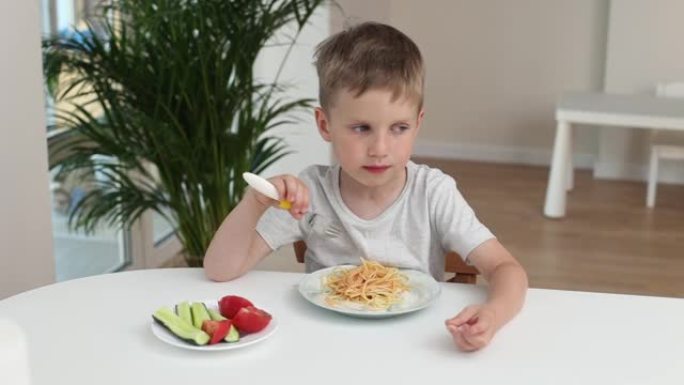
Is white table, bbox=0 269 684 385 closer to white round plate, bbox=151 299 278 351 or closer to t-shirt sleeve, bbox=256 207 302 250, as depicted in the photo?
Result: white round plate, bbox=151 299 278 351

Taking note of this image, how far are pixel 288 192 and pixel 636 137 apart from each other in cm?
427

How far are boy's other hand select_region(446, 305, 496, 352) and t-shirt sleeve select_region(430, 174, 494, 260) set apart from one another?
274mm

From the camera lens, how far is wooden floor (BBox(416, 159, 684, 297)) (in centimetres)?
381

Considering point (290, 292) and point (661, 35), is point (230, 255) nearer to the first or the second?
point (290, 292)

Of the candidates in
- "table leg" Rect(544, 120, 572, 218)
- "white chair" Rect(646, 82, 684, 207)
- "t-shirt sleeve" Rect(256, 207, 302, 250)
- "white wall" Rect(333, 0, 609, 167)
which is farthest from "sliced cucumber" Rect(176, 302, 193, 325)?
"white wall" Rect(333, 0, 609, 167)

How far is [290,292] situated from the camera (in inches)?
57.7

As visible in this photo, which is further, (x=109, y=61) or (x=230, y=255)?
(x=109, y=61)

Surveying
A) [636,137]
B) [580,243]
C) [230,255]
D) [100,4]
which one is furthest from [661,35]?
[230,255]

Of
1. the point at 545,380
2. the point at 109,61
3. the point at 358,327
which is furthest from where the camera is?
the point at 109,61

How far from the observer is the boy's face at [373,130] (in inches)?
58.3

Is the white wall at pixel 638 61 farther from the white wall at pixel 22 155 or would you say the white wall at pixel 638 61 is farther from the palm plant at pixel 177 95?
the white wall at pixel 22 155

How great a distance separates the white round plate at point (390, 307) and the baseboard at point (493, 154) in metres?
4.25

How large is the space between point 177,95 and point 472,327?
4.92 feet

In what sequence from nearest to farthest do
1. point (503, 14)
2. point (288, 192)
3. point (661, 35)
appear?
point (288, 192) → point (661, 35) → point (503, 14)
